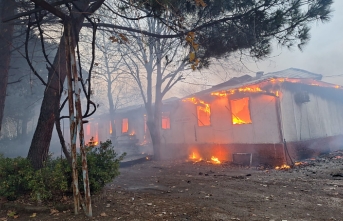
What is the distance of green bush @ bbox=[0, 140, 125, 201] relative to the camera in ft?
14.8

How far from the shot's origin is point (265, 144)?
12.2 m

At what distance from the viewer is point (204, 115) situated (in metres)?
16.4

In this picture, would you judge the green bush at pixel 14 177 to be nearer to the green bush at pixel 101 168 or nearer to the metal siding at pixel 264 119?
the green bush at pixel 101 168

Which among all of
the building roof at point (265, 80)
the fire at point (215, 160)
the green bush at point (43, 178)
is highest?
the building roof at point (265, 80)

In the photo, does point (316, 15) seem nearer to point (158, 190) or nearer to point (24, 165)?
point (158, 190)

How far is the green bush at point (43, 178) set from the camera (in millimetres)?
4520

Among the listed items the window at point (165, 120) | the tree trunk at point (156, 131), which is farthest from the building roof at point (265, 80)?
the window at point (165, 120)

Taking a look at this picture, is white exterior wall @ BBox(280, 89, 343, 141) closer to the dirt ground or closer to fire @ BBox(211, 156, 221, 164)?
fire @ BBox(211, 156, 221, 164)

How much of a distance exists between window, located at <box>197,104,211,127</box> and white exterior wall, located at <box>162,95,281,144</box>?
289 millimetres

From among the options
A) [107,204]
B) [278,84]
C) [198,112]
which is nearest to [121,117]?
[198,112]

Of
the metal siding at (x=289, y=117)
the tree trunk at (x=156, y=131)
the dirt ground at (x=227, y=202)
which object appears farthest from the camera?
the tree trunk at (x=156, y=131)

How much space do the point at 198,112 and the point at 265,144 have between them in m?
5.67

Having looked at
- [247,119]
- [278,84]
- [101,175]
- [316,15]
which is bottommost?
[101,175]

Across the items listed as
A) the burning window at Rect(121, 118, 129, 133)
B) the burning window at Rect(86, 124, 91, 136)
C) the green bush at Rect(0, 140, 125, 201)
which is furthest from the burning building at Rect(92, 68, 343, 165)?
the burning window at Rect(86, 124, 91, 136)
